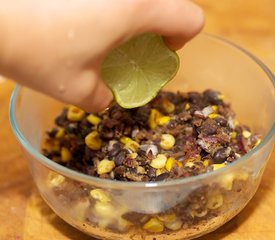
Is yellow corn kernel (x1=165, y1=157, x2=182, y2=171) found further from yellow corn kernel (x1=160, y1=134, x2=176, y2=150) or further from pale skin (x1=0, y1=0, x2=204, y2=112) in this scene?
pale skin (x1=0, y1=0, x2=204, y2=112)

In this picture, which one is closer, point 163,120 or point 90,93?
point 90,93

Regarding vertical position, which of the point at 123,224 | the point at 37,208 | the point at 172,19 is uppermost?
the point at 172,19

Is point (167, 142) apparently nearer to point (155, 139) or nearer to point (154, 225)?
point (155, 139)

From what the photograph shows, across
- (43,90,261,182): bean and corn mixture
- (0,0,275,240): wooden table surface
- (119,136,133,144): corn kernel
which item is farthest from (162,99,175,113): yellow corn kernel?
(0,0,275,240): wooden table surface

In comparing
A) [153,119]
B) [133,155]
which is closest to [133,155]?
[133,155]

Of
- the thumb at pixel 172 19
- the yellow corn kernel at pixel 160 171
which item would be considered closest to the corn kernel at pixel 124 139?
the yellow corn kernel at pixel 160 171

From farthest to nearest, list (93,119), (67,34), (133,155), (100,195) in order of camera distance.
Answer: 1. (93,119)
2. (133,155)
3. (100,195)
4. (67,34)

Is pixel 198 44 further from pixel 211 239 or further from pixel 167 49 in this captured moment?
pixel 211 239

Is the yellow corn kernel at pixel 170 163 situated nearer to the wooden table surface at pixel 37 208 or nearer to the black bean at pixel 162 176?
the black bean at pixel 162 176
